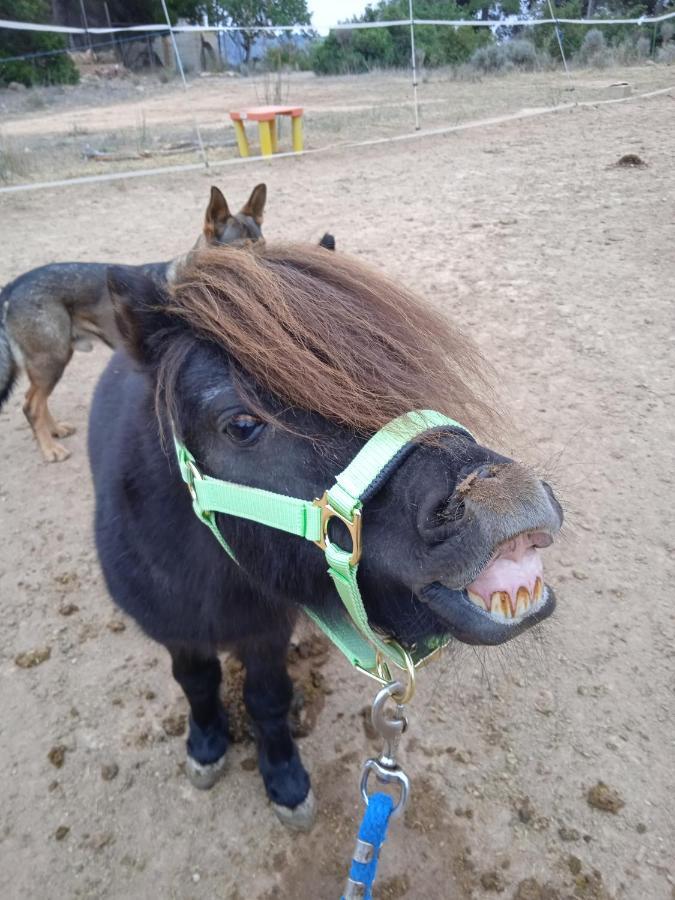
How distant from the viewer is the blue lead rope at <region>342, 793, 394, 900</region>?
1.32m

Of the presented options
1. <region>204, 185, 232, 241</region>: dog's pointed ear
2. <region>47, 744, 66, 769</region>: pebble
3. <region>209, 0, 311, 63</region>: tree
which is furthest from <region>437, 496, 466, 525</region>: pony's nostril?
<region>209, 0, 311, 63</region>: tree

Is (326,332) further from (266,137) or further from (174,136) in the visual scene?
(174,136)

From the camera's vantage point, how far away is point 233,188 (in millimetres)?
9039

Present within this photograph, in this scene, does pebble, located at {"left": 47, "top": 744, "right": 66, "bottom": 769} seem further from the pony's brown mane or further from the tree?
the tree

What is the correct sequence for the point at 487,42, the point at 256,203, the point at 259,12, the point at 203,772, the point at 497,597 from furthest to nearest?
the point at 259,12 < the point at 487,42 < the point at 256,203 < the point at 203,772 < the point at 497,597

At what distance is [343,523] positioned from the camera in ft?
3.84

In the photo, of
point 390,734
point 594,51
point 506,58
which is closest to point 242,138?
point 390,734

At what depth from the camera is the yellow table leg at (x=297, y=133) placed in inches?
409

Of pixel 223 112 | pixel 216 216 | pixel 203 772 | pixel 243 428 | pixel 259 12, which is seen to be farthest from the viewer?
pixel 259 12

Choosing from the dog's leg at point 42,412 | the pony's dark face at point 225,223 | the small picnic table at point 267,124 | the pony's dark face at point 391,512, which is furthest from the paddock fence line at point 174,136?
the pony's dark face at point 391,512

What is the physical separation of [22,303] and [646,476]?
3.95 metres

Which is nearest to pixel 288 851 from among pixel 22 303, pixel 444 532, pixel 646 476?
pixel 444 532

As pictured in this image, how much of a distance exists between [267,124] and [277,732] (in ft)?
34.3

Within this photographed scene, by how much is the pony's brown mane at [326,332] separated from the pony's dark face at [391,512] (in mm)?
51
